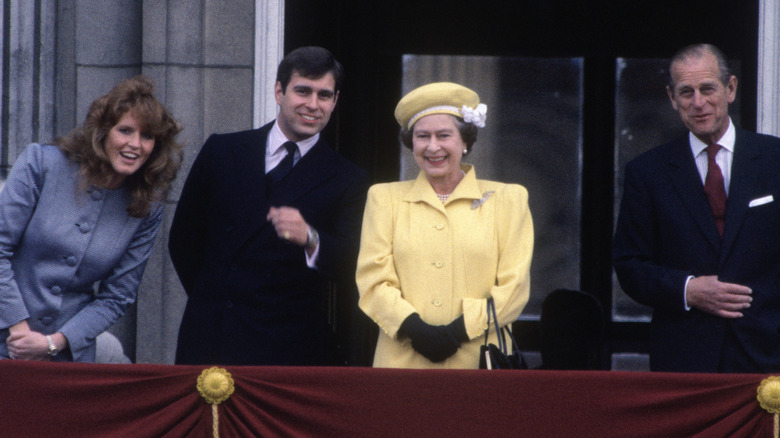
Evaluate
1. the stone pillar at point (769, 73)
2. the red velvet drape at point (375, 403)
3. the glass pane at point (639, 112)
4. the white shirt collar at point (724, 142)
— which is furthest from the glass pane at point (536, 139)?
the red velvet drape at point (375, 403)

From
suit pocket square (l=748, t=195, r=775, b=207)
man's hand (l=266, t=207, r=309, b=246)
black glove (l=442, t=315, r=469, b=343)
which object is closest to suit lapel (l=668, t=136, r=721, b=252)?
suit pocket square (l=748, t=195, r=775, b=207)

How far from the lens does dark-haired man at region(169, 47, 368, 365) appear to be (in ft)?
13.9

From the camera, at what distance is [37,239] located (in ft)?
13.2

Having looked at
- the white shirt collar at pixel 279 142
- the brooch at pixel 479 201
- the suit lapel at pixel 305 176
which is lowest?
the brooch at pixel 479 201

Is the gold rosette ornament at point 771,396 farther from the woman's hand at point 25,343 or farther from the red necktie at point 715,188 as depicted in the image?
the woman's hand at point 25,343

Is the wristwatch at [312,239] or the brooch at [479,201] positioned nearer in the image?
the wristwatch at [312,239]

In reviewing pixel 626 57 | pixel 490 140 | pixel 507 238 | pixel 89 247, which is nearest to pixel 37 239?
pixel 89 247

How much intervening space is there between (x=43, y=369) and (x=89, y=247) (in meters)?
0.67

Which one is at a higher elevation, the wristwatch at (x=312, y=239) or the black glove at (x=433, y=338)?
the wristwatch at (x=312, y=239)

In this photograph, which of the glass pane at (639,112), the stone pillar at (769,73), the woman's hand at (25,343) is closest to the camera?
the woman's hand at (25,343)

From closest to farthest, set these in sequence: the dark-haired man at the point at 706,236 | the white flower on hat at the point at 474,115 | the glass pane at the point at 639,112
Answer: the dark-haired man at the point at 706,236
the white flower on hat at the point at 474,115
the glass pane at the point at 639,112

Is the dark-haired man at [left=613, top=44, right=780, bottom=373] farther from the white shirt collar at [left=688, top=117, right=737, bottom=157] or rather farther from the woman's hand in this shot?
the woman's hand

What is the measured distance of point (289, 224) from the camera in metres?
3.91

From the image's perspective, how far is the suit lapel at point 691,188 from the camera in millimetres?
4184
